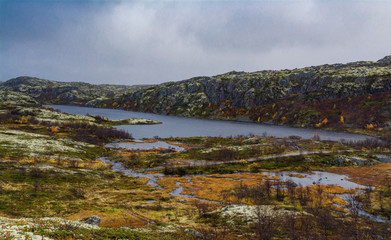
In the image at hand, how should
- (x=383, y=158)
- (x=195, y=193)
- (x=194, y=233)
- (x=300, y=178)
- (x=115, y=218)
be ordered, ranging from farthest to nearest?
(x=383, y=158) → (x=300, y=178) → (x=195, y=193) → (x=115, y=218) → (x=194, y=233)

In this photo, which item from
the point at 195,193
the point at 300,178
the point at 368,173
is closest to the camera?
the point at 195,193

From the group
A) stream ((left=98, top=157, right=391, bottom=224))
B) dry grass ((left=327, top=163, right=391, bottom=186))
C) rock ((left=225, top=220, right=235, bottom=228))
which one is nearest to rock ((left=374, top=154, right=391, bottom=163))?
dry grass ((left=327, top=163, right=391, bottom=186))

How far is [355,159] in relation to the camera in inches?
3607

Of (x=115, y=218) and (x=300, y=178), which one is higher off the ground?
(x=115, y=218)

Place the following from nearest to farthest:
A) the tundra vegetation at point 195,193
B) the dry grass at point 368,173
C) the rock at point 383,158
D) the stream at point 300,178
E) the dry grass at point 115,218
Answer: the tundra vegetation at point 195,193, the dry grass at point 115,218, the stream at point 300,178, the dry grass at point 368,173, the rock at point 383,158

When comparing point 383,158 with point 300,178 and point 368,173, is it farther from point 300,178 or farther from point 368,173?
point 300,178

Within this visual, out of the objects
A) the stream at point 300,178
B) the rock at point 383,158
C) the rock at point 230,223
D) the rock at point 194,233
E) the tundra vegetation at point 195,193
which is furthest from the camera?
the rock at point 383,158

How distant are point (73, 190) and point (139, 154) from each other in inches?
2212

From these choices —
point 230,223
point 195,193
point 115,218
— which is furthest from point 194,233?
point 195,193

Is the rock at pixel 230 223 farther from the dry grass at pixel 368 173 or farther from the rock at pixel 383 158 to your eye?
the rock at pixel 383 158

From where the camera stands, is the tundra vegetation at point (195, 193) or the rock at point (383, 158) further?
the rock at point (383, 158)

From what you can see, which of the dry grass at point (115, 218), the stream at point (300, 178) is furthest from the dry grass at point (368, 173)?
the dry grass at point (115, 218)

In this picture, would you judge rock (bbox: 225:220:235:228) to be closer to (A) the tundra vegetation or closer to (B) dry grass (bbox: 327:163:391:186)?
(A) the tundra vegetation

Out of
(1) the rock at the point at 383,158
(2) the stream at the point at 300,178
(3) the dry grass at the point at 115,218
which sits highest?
(3) the dry grass at the point at 115,218
